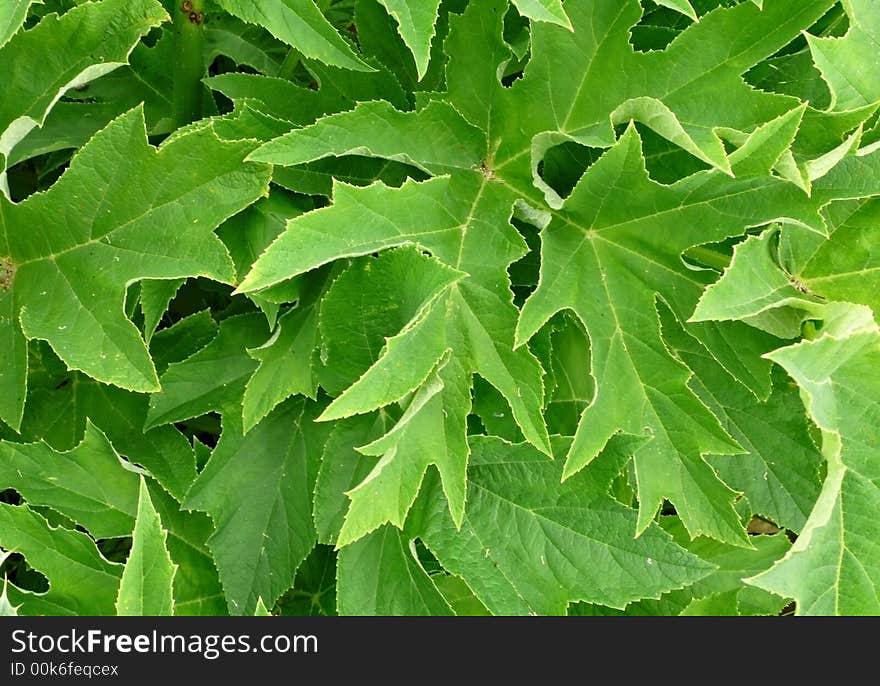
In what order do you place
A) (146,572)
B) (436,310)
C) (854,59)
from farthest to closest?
(854,59)
(436,310)
(146,572)

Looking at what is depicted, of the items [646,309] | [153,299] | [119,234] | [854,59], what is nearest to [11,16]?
[119,234]

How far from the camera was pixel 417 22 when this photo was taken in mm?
1258

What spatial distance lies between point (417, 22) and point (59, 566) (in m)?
1.02

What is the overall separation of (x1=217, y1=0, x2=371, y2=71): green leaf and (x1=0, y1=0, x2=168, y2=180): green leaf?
5.5 inches

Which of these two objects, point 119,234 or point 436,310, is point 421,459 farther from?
point 119,234

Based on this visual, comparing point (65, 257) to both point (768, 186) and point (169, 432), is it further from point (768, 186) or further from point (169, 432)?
point (768, 186)

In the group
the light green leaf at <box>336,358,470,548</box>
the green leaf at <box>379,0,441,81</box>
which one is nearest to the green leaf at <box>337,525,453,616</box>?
the light green leaf at <box>336,358,470,548</box>

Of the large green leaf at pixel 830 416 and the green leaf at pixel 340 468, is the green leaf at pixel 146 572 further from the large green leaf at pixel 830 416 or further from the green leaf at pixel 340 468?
the large green leaf at pixel 830 416

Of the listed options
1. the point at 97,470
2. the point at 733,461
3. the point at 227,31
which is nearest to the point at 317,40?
the point at 227,31

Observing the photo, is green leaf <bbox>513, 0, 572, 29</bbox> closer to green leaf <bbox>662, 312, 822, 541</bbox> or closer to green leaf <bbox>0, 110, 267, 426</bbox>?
green leaf <bbox>0, 110, 267, 426</bbox>

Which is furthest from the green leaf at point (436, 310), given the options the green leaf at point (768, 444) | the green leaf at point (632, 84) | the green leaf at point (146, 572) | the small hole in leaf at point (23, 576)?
the small hole in leaf at point (23, 576)

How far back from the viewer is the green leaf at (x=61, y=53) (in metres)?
1.37

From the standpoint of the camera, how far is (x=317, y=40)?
4.42 ft

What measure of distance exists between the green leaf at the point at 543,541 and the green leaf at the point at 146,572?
0.44m
